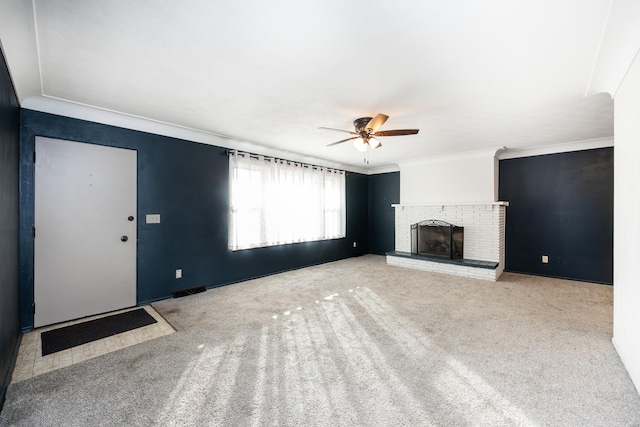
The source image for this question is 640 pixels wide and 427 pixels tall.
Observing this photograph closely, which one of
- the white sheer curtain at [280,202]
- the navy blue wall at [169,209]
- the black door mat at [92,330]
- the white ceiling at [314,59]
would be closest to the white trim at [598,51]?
the white ceiling at [314,59]

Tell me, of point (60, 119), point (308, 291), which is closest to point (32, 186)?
point (60, 119)

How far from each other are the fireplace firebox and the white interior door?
5028 mm

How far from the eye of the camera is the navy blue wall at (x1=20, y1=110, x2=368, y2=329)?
9.21 feet

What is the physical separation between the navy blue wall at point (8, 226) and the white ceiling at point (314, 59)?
0.29m

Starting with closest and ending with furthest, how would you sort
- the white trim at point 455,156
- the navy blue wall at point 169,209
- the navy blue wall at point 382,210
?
the navy blue wall at point 169,209 → the white trim at point 455,156 → the navy blue wall at point 382,210

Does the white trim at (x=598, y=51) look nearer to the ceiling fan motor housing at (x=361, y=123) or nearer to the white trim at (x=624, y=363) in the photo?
the ceiling fan motor housing at (x=361, y=123)

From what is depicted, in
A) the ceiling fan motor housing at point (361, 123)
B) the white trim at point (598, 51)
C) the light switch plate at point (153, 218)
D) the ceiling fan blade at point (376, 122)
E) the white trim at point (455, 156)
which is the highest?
the white trim at point (598, 51)

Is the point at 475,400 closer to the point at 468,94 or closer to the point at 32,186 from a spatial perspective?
the point at 468,94

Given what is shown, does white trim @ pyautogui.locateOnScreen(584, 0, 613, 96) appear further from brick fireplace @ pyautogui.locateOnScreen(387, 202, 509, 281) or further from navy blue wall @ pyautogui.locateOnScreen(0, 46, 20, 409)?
navy blue wall @ pyautogui.locateOnScreen(0, 46, 20, 409)

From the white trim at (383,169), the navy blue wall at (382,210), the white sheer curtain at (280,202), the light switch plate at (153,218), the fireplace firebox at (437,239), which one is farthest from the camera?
the navy blue wall at (382,210)

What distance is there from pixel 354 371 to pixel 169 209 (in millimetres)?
3122

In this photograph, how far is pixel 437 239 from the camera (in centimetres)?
564

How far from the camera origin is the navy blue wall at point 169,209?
9.21 feet

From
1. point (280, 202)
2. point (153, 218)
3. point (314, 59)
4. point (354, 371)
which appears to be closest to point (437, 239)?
point (280, 202)
